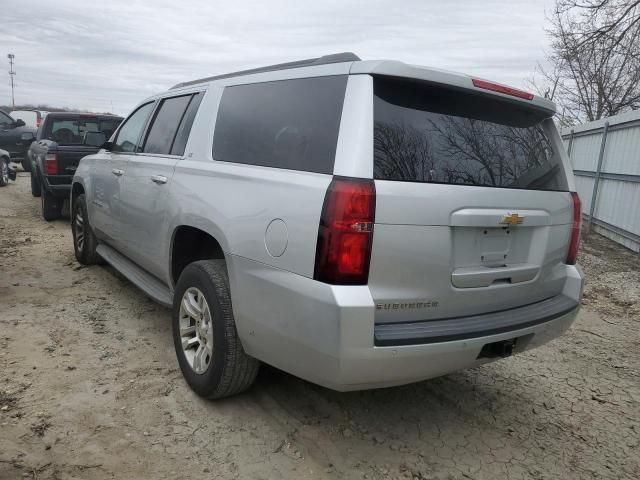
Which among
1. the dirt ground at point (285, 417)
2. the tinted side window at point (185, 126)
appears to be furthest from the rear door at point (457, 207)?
the tinted side window at point (185, 126)

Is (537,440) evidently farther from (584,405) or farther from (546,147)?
(546,147)

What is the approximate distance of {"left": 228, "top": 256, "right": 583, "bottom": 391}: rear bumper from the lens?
2.16m

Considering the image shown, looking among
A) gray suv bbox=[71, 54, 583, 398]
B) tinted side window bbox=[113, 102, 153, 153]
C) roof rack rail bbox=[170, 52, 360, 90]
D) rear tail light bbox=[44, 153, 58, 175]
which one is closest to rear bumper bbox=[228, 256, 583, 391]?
gray suv bbox=[71, 54, 583, 398]

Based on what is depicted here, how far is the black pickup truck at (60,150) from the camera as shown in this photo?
8.11 meters

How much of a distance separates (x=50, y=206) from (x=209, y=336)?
708 centimetres

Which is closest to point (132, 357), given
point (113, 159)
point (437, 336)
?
point (113, 159)

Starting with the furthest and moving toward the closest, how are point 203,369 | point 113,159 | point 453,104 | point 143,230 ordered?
point 113,159 < point 143,230 < point 203,369 < point 453,104

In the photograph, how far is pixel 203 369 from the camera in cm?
302

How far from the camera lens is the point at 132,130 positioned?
475 cm

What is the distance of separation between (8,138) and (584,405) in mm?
17694

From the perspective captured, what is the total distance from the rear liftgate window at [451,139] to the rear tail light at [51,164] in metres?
7.24

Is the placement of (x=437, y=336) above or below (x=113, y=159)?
below

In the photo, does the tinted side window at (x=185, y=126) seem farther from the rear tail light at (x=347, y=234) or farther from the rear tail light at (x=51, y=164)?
the rear tail light at (x=51, y=164)

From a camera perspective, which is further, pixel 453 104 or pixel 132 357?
pixel 132 357
